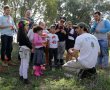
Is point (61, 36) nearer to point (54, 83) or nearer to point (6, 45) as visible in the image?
point (6, 45)

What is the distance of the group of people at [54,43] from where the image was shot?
8.12 m

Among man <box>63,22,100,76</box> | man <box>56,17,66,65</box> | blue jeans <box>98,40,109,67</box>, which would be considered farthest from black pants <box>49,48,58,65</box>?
man <box>63,22,100,76</box>

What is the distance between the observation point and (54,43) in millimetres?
10305

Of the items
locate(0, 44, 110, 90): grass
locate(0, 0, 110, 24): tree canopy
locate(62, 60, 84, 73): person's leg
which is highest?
locate(62, 60, 84, 73): person's leg

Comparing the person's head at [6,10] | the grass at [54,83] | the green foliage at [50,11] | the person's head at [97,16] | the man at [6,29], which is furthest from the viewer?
the green foliage at [50,11]

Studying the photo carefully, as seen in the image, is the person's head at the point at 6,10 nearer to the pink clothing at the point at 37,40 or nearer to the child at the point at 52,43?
the pink clothing at the point at 37,40

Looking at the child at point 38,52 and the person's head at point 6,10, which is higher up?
the person's head at point 6,10

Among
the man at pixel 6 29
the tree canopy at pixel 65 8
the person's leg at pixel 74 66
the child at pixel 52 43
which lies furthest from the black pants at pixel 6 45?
the tree canopy at pixel 65 8

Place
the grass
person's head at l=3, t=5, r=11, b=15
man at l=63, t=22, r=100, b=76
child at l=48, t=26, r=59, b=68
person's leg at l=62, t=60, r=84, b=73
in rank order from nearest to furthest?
the grass
man at l=63, t=22, r=100, b=76
person's leg at l=62, t=60, r=84, b=73
person's head at l=3, t=5, r=11, b=15
child at l=48, t=26, r=59, b=68

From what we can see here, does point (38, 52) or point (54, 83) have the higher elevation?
point (38, 52)

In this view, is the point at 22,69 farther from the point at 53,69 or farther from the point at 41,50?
the point at 53,69

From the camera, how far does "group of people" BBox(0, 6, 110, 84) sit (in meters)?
8.12

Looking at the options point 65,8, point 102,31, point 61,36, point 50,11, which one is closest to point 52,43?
point 61,36

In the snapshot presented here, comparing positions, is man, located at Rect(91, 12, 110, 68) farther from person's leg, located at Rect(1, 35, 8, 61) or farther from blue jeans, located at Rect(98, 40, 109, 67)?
person's leg, located at Rect(1, 35, 8, 61)
